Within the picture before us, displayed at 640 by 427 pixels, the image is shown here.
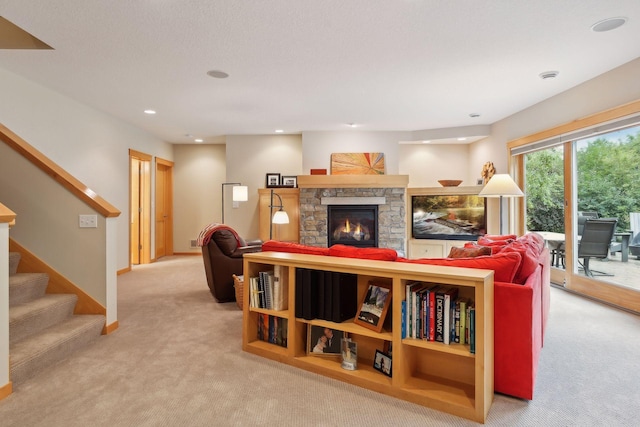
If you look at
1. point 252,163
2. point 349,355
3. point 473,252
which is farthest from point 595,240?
point 252,163

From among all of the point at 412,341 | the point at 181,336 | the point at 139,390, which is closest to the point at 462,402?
the point at 412,341

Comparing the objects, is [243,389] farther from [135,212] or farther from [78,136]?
[135,212]

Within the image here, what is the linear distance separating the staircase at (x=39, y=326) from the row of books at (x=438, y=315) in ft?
7.72

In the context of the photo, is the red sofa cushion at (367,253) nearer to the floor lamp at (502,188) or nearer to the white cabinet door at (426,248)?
the floor lamp at (502,188)

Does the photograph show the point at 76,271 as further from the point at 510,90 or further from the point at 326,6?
the point at 510,90

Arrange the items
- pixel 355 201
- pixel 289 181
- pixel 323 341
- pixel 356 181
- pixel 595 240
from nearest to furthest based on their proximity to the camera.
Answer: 1. pixel 323 341
2. pixel 595 240
3. pixel 356 181
4. pixel 355 201
5. pixel 289 181

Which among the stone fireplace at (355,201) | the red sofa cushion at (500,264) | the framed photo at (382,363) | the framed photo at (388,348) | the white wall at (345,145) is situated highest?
the white wall at (345,145)

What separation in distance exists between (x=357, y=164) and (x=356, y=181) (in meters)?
0.54

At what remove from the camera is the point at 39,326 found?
269cm

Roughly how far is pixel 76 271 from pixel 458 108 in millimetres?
5104

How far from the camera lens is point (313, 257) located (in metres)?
2.43

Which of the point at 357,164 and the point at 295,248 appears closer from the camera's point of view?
the point at 295,248

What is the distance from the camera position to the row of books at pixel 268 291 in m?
2.55

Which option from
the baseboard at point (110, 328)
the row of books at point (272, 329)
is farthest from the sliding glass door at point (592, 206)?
the baseboard at point (110, 328)
